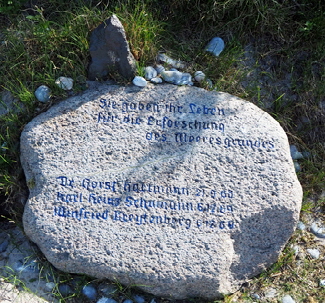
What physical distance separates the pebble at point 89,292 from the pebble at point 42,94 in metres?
1.25

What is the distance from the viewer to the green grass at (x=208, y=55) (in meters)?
2.92

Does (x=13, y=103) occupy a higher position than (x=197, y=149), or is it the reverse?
(x=13, y=103)

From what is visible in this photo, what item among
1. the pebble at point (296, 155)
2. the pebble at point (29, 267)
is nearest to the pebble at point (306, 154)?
the pebble at point (296, 155)

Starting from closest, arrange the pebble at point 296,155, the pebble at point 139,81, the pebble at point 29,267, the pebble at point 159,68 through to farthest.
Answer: the pebble at point 29,267 → the pebble at point 139,81 → the pebble at point 159,68 → the pebble at point 296,155

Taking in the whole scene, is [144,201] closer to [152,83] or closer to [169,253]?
[169,253]

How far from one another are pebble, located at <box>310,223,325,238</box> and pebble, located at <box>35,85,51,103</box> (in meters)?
2.02

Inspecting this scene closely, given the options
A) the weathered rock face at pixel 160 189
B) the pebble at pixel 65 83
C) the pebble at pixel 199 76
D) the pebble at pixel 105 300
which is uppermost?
the pebble at pixel 65 83

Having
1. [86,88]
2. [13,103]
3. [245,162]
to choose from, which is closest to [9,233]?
[13,103]

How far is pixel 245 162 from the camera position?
2.75 meters

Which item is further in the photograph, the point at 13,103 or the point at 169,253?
the point at 13,103

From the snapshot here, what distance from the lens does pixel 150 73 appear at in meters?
2.99

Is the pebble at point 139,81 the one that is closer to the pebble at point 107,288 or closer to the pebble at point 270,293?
the pebble at point 107,288

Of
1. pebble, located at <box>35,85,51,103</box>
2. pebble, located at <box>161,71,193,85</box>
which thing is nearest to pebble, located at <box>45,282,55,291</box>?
pebble, located at <box>35,85,51,103</box>

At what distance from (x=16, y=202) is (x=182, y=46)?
161 centimetres
